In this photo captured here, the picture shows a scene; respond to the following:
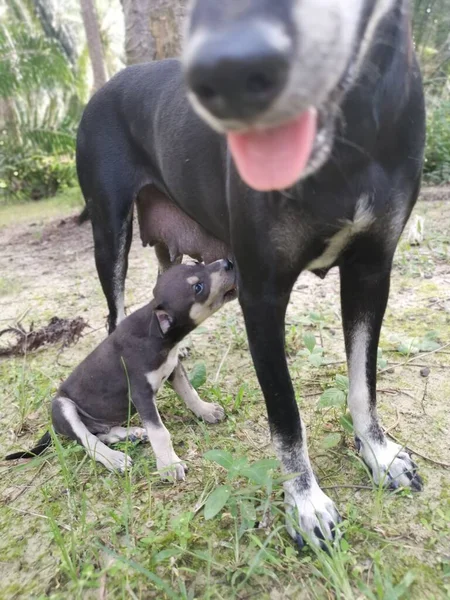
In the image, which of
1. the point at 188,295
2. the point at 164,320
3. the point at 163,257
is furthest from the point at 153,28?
the point at 164,320

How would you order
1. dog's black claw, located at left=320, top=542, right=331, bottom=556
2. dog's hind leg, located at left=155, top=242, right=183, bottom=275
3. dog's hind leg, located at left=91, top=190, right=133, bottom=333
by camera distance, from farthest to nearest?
dog's hind leg, located at left=155, top=242, right=183, bottom=275 → dog's hind leg, located at left=91, top=190, right=133, bottom=333 → dog's black claw, located at left=320, top=542, right=331, bottom=556

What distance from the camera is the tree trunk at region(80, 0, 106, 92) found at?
860 cm

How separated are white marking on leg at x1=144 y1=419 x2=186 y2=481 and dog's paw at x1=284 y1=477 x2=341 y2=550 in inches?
19.0

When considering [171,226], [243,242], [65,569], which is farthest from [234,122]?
[171,226]

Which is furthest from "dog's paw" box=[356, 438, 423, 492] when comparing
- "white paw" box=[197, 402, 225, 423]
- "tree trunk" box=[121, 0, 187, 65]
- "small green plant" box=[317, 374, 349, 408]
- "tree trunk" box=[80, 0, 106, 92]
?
"tree trunk" box=[80, 0, 106, 92]

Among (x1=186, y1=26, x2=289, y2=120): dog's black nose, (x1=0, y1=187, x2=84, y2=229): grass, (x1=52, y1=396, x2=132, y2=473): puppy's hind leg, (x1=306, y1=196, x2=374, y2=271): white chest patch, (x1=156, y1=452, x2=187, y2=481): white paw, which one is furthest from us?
(x1=0, y1=187, x2=84, y2=229): grass

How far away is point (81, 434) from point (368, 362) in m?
1.25

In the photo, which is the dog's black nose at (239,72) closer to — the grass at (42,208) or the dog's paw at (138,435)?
the dog's paw at (138,435)

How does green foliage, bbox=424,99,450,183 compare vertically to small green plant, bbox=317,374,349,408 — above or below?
below

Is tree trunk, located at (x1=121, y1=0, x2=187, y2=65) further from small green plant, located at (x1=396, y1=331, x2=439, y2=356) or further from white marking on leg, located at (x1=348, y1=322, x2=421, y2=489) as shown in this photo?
white marking on leg, located at (x1=348, y1=322, x2=421, y2=489)

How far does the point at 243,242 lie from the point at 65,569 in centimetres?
118

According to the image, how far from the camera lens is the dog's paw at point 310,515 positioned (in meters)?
1.67

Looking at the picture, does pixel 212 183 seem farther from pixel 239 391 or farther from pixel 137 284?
pixel 137 284

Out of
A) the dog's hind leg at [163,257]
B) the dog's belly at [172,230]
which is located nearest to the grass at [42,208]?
the dog's hind leg at [163,257]
